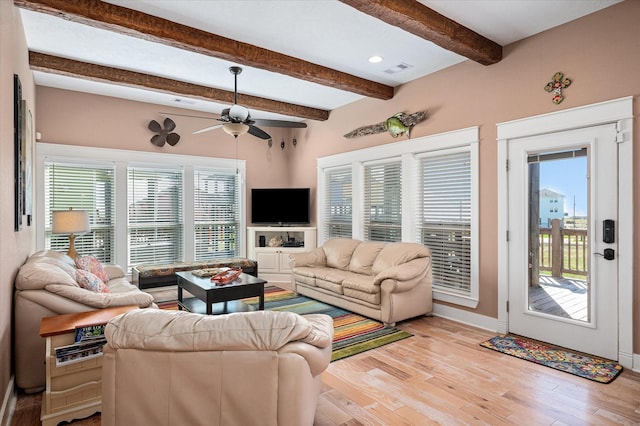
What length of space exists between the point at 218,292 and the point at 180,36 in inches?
98.6

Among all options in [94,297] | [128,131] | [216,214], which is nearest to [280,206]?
[216,214]

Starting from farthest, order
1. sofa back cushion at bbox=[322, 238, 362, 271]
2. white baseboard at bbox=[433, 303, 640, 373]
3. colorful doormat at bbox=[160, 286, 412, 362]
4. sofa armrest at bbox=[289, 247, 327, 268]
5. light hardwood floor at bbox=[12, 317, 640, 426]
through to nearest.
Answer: sofa armrest at bbox=[289, 247, 327, 268] → sofa back cushion at bbox=[322, 238, 362, 271] → white baseboard at bbox=[433, 303, 640, 373] → colorful doormat at bbox=[160, 286, 412, 362] → light hardwood floor at bbox=[12, 317, 640, 426]

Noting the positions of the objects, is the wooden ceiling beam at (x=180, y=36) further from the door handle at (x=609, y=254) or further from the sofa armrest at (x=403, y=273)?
the door handle at (x=609, y=254)

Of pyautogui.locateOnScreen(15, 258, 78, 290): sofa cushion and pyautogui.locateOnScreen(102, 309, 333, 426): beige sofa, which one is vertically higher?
pyautogui.locateOnScreen(15, 258, 78, 290): sofa cushion

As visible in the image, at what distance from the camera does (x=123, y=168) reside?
19.1 feet

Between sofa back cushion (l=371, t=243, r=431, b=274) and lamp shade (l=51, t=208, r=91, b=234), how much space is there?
12.1 feet

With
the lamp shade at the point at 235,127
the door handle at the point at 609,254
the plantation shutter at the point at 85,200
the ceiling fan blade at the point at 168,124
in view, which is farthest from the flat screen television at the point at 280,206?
the door handle at the point at 609,254

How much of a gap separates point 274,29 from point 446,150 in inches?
95.4

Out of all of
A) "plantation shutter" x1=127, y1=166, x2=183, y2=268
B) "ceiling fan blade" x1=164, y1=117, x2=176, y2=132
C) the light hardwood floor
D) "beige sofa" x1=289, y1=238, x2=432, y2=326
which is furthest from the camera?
"ceiling fan blade" x1=164, y1=117, x2=176, y2=132

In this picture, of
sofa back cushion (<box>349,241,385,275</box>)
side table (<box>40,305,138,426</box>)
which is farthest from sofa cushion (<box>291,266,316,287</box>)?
side table (<box>40,305,138,426</box>)

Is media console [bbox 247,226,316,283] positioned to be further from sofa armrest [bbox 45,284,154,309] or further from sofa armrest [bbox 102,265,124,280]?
sofa armrest [bbox 45,284,154,309]

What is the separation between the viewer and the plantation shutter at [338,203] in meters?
6.20

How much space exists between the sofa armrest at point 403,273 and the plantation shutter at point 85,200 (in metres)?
4.25

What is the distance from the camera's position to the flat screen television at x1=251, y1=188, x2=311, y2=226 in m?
6.91
